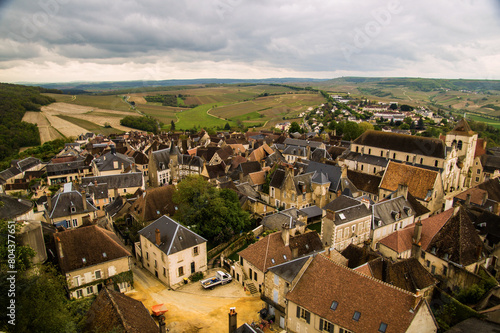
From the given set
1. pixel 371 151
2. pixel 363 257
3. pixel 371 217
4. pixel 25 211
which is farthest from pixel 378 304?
pixel 371 151

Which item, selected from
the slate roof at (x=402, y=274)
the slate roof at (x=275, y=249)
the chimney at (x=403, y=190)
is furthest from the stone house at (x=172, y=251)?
the chimney at (x=403, y=190)

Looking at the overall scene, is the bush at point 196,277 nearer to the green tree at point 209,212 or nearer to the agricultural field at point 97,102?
the green tree at point 209,212

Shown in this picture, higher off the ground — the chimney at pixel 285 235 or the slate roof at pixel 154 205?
the chimney at pixel 285 235

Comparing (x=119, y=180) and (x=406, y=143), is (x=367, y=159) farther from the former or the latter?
(x=119, y=180)

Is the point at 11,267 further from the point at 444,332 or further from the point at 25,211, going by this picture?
the point at 444,332

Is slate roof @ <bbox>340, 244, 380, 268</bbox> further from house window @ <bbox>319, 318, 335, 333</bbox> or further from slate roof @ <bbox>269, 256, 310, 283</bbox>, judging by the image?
house window @ <bbox>319, 318, 335, 333</bbox>
